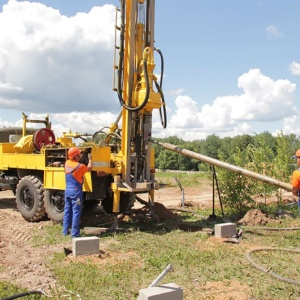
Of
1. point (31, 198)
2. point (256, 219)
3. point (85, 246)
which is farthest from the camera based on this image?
point (31, 198)

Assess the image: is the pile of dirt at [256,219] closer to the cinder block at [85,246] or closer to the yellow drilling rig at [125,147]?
the yellow drilling rig at [125,147]

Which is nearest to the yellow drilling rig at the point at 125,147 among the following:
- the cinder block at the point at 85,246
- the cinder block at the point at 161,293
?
the cinder block at the point at 85,246

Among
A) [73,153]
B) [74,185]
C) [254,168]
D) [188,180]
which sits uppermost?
[73,153]

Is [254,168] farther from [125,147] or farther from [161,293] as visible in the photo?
[161,293]

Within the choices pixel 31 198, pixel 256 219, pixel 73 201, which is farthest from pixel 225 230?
pixel 31 198

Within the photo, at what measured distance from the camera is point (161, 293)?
404 cm

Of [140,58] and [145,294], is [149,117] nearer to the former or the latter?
[140,58]

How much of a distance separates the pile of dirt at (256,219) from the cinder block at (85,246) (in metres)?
4.44

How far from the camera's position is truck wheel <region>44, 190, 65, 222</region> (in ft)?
30.0

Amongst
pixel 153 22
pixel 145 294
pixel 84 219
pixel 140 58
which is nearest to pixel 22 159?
pixel 84 219

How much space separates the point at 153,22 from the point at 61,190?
175 inches

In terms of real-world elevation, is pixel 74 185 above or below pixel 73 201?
above

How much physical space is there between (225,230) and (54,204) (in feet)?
13.4

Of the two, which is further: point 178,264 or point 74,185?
point 74,185
